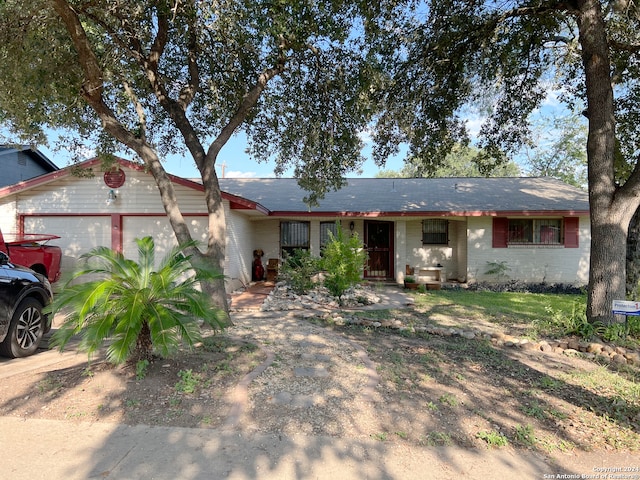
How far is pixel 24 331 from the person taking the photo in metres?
5.23

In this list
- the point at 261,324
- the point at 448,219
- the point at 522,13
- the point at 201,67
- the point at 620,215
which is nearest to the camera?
the point at 620,215

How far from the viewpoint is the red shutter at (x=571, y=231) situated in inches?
520

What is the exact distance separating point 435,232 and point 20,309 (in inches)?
501

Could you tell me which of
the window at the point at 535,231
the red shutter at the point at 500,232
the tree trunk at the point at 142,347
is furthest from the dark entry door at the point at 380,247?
the tree trunk at the point at 142,347

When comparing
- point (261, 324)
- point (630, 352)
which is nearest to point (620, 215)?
point (630, 352)

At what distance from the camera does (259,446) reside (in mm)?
2936

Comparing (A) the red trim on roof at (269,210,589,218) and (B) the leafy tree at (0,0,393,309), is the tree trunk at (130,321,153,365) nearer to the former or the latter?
(B) the leafy tree at (0,0,393,309)

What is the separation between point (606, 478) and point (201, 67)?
9.45 m

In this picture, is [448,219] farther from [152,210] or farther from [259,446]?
[259,446]

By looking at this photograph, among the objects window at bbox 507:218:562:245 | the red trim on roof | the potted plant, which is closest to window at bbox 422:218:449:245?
the red trim on roof

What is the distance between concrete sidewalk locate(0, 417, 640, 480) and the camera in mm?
2619

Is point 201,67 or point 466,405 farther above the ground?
point 201,67

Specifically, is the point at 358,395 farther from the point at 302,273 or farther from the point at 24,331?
the point at 302,273

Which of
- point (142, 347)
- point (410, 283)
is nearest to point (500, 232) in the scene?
point (410, 283)
